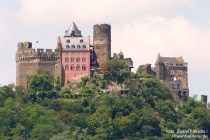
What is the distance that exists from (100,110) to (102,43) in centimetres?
1054

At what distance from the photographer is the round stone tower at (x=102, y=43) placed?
137500mm

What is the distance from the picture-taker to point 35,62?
136 meters

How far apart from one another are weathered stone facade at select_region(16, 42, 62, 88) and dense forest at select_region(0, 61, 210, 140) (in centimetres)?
139

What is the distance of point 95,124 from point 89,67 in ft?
36.3

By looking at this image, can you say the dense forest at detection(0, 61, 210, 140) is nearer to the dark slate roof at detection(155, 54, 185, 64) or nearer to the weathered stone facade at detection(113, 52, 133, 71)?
the weathered stone facade at detection(113, 52, 133, 71)

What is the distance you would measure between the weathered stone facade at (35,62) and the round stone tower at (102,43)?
14.4ft

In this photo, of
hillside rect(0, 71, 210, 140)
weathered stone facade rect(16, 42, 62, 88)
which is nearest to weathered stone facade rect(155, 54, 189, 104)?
hillside rect(0, 71, 210, 140)

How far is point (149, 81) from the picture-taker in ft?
445

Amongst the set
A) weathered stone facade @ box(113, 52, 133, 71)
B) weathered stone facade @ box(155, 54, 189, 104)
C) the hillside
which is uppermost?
weathered stone facade @ box(113, 52, 133, 71)

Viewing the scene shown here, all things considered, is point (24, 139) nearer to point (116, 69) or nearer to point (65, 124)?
point (65, 124)

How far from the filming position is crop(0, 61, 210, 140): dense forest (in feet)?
416

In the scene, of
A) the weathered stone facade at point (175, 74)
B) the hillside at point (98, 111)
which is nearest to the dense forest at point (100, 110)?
the hillside at point (98, 111)

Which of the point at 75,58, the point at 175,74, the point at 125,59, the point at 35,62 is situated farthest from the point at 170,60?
the point at 35,62

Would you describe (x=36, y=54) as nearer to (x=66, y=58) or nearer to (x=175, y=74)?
(x=66, y=58)
